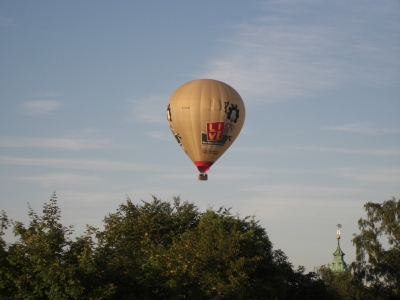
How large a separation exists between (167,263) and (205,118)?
15.6 m

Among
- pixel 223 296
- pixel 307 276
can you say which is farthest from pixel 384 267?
pixel 223 296

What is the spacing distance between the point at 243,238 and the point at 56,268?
22.2m

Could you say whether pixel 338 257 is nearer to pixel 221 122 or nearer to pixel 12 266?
pixel 221 122

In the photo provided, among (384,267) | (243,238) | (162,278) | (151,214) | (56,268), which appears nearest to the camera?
(56,268)

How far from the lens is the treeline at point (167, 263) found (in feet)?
103

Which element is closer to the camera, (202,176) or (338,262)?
(202,176)

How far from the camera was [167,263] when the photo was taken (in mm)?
42625

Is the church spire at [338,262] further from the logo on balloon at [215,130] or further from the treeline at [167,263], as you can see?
the logo on balloon at [215,130]

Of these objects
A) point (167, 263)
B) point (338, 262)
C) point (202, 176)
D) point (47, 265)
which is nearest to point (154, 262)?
point (167, 263)

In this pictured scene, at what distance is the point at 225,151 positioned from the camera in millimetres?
58188

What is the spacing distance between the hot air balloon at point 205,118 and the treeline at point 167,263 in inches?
198

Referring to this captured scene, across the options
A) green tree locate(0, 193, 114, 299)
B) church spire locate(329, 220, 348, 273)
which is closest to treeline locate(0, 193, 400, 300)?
green tree locate(0, 193, 114, 299)

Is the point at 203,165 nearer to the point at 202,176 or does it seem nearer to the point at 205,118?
the point at 202,176

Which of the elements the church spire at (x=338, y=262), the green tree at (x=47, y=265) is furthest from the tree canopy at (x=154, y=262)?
the church spire at (x=338, y=262)
